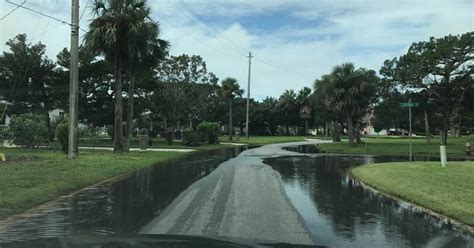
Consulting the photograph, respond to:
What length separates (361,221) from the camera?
952 cm

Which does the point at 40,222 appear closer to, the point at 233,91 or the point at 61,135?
the point at 61,135

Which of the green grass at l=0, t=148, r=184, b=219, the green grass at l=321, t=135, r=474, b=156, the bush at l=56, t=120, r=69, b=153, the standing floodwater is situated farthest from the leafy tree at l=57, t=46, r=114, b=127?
the standing floodwater

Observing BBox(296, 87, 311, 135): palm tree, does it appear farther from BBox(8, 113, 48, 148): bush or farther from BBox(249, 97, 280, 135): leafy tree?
BBox(8, 113, 48, 148): bush

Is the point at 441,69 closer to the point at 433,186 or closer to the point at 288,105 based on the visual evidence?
the point at 433,186

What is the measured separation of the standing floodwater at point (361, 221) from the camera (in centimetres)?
783

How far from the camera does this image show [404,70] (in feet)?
157

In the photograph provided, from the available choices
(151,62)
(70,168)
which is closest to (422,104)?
(151,62)

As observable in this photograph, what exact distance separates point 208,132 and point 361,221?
43.9 meters

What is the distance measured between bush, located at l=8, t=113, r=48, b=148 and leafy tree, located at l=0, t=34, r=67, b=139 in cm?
2075

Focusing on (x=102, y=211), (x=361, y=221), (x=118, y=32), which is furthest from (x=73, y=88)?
(x=361, y=221)

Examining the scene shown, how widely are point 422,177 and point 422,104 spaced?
121 feet

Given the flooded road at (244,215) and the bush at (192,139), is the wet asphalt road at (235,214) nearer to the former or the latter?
the flooded road at (244,215)

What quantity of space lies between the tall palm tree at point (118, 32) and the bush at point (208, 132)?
68.5 ft

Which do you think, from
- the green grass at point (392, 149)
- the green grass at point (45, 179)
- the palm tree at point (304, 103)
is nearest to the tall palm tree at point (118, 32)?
the green grass at point (45, 179)
